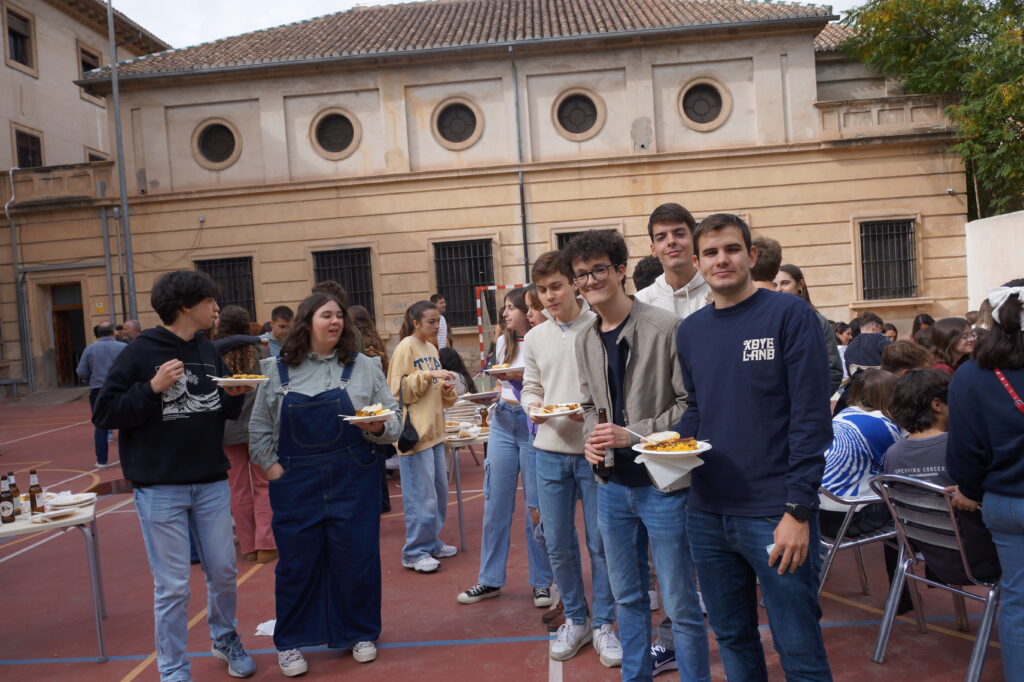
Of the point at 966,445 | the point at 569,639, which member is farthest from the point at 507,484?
the point at 966,445

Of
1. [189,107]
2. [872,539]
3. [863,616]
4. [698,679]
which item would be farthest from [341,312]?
[189,107]

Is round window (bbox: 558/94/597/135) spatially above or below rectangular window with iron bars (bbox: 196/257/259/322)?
above

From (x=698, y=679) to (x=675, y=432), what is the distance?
1.06 meters

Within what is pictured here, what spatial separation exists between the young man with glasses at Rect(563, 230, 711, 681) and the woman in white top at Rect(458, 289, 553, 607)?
1.53m

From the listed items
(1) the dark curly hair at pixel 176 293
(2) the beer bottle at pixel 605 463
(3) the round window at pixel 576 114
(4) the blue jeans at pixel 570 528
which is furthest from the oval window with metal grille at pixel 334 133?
(2) the beer bottle at pixel 605 463

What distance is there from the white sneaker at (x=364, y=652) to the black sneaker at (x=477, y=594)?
927 mm

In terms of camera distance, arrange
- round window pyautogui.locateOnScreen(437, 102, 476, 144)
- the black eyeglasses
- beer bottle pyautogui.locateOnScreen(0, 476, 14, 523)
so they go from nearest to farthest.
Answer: the black eyeglasses → beer bottle pyautogui.locateOnScreen(0, 476, 14, 523) → round window pyautogui.locateOnScreen(437, 102, 476, 144)

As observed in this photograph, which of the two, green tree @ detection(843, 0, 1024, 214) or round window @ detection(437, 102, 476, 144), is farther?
round window @ detection(437, 102, 476, 144)

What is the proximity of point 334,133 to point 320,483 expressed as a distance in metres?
18.1

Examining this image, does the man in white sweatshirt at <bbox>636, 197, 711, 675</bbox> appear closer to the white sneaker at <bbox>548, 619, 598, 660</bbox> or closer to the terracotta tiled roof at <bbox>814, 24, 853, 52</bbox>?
the white sneaker at <bbox>548, 619, 598, 660</bbox>

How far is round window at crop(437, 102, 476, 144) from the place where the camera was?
68.2 feet

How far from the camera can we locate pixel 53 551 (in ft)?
24.5

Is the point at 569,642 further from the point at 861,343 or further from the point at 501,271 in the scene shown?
the point at 501,271

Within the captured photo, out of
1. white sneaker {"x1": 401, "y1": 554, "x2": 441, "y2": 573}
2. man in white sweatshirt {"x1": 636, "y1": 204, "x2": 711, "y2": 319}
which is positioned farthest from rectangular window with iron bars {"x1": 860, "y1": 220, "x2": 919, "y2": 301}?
man in white sweatshirt {"x1": 636, "y1": 204, "x2": 711, "y2": 319}
